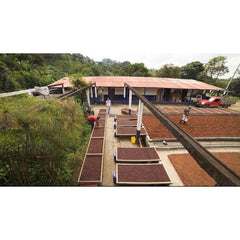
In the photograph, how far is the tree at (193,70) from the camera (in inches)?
878

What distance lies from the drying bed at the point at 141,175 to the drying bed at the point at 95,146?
4.06 ft

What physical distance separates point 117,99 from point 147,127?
7.71 m

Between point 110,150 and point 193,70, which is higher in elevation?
point 193,70

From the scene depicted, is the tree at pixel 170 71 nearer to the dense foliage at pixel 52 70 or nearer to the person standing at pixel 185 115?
the dense foliage at pixel 52 70

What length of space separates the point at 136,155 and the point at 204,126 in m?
5.73

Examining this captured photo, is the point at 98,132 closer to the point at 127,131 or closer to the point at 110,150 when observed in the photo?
the point at 110,150

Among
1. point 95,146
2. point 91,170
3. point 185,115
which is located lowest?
point 95,146

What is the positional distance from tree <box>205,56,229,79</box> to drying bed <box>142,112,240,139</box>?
21780mm

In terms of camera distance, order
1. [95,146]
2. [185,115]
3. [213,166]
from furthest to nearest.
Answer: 1. [185,115]
2. [95,146]
3. [213,166]

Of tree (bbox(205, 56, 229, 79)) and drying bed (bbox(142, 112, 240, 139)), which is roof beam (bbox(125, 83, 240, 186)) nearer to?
drying bed (bbox(142, 112, 240, 139))

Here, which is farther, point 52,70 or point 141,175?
point 52,70

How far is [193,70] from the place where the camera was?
22.4 m

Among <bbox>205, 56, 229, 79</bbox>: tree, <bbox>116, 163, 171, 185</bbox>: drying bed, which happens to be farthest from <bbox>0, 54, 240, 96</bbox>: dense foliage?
<bbox>116, 163, 171, 185</bbox>: drying bed

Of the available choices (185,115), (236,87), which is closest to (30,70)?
(185,115)
